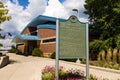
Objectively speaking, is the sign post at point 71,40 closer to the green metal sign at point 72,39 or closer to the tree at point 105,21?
the green metal sign at point 72,39

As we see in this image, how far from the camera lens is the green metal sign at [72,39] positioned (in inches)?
527

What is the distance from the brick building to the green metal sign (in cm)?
2895

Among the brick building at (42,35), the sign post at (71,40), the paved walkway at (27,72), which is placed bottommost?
the paved walkway at (27,72)

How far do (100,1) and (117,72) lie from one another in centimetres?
2056

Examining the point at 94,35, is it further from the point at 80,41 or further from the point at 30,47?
the point at 80,41

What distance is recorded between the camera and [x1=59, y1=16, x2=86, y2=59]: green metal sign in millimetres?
13375

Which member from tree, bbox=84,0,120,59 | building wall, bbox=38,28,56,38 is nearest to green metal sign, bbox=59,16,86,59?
tree, bbox=84,0,120,59

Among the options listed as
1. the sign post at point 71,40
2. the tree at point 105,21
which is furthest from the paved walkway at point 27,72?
the tree at point 105,21

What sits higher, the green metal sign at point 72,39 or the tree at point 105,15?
the tree at point 105,15

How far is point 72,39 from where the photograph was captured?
13.7m

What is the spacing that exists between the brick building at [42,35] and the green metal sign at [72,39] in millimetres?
28951

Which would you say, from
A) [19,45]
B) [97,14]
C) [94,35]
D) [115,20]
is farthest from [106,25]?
[19,45]

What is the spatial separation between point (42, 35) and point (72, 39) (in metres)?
34.7

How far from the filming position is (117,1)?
35000 mm
